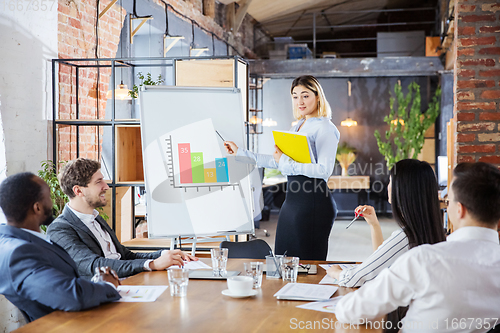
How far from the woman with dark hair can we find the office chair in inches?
35.5

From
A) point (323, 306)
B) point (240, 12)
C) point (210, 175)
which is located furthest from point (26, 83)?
point (240, 12)

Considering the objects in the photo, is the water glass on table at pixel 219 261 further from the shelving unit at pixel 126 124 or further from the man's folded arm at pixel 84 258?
the shelving unit at pixel 126 124

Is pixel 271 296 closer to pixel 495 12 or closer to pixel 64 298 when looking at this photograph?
pixel 64 298

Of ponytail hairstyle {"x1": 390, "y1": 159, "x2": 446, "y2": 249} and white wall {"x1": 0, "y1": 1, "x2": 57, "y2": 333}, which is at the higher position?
white wall {"x1": 0, "y1": 1, "x2": 57, "y2": 333}

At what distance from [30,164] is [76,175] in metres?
1.54

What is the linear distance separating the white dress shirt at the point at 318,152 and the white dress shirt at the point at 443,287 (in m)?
1.24

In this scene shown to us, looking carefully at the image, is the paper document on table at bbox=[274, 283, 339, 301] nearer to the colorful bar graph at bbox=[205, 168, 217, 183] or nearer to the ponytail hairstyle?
the ponytail hairstyle

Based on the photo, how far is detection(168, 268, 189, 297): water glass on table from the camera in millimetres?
1594

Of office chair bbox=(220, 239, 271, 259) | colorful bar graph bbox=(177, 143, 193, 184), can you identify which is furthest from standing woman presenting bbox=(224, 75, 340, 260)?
colorful bar graph bbox=(177, 143, 193, 184)

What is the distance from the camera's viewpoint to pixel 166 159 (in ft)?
8.75

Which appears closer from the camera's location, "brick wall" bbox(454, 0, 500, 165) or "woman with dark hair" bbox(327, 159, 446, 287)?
"woman with dark hair" bbox(327, 159, 446, 287)

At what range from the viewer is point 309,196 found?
2.55 metres

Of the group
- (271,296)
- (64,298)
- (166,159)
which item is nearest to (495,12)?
(166,159)

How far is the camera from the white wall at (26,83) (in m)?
3.33
